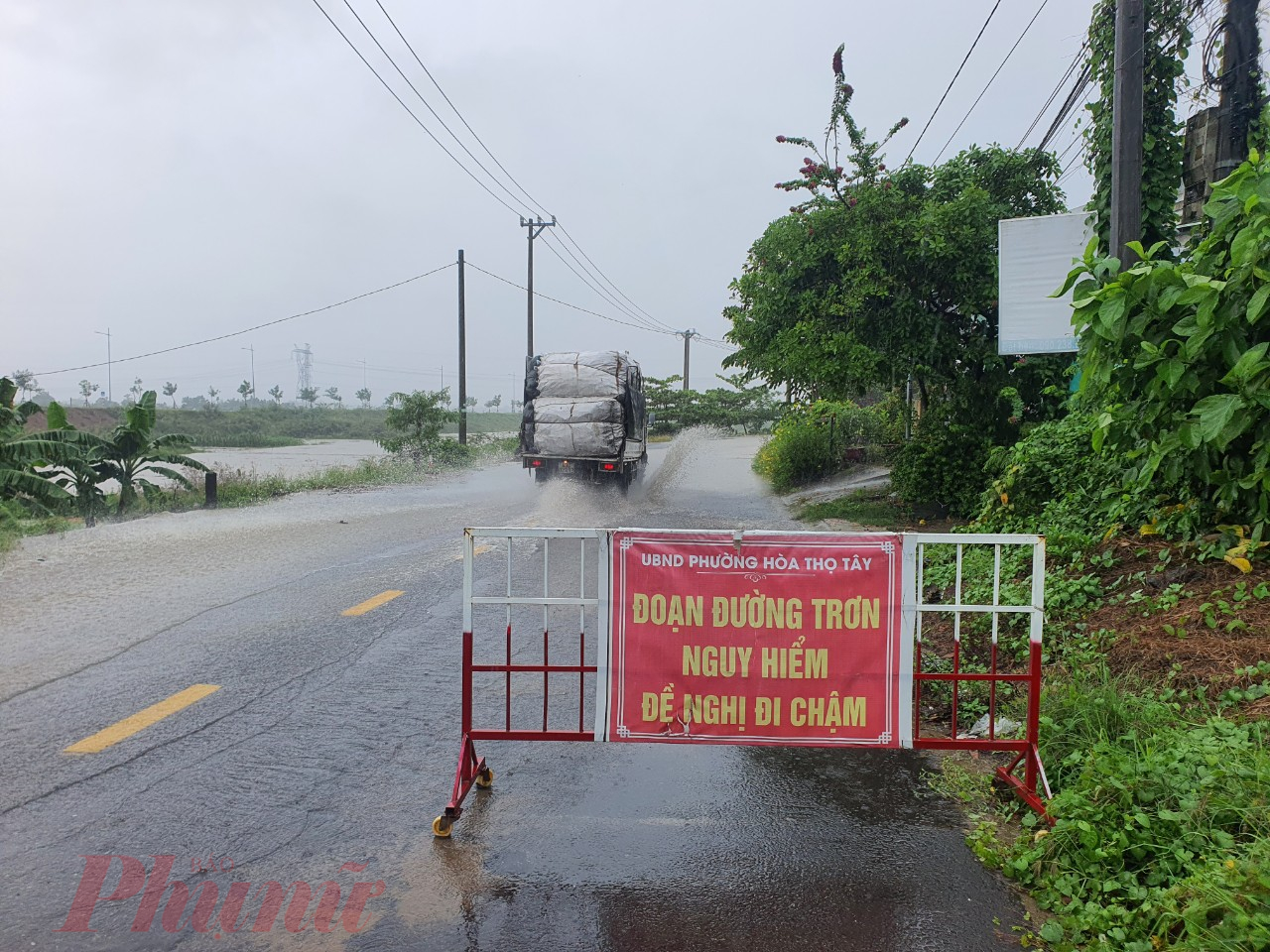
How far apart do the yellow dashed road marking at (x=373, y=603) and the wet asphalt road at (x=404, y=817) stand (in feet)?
1.56

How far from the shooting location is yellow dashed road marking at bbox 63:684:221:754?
190 inches

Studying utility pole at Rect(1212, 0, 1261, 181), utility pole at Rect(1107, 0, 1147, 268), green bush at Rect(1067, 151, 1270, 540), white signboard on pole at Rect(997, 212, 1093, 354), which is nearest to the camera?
green bush at Rect(1067, 151, 1270, 540)

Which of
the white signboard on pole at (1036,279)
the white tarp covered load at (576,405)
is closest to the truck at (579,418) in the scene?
the white tarp covered load at (576,405)

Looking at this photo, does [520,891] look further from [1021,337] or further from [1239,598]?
[1021,337]

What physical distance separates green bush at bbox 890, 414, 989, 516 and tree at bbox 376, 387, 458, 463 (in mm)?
19432

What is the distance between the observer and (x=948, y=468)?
13.5 metres

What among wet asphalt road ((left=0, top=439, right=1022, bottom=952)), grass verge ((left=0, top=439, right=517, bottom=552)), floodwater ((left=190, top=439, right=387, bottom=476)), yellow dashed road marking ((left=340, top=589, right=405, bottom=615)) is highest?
floodwater ((left=190, top=439, right=387, bottom=476))

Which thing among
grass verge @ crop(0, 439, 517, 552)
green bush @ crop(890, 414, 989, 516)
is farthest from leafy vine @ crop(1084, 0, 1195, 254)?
grass verge @ crop(0, 439, 517, 552)

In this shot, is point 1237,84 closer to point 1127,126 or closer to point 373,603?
point 1127,126

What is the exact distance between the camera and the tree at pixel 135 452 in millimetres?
18203

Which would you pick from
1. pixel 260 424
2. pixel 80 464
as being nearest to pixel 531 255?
pixel 80 464

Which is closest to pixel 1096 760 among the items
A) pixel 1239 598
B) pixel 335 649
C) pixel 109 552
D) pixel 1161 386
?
pixel 1239 598

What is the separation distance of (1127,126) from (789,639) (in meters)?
6.63

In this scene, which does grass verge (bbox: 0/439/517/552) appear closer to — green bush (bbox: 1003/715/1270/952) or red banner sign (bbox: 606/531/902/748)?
red banner sign (bbox: 606/531/902/748)
